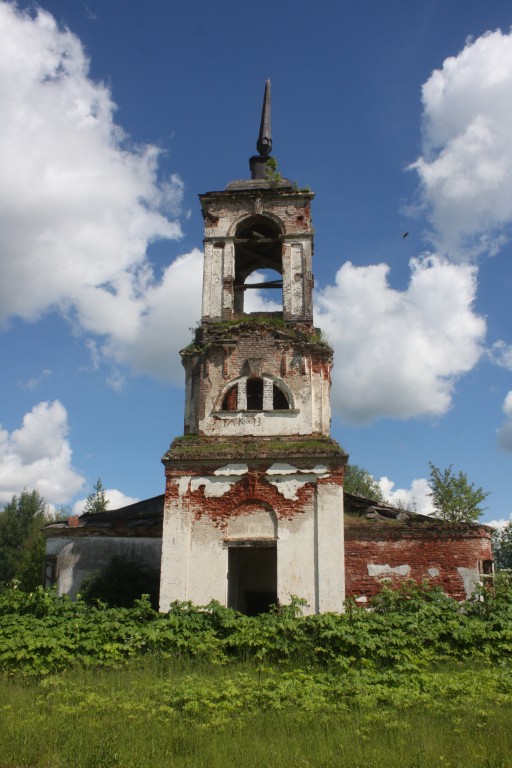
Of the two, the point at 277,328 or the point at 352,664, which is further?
the point at 277,328

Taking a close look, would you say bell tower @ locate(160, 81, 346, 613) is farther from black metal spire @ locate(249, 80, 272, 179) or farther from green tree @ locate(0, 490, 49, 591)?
green tree @ locate(0, 490, 49, 591)

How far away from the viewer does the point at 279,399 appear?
45.2 feet

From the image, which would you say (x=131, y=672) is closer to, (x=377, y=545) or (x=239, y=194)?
(x=377, y=545)

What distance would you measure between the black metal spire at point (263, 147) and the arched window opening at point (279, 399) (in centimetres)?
649

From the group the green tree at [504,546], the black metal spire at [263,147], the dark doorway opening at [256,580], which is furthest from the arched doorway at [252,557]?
the green tree at [504,546]

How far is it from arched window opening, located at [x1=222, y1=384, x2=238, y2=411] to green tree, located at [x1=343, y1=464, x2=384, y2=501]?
30.1m

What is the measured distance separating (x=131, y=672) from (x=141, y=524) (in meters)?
6.19

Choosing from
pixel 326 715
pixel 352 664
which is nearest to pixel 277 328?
pixel 352 664

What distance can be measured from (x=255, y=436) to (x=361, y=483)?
33.2 m

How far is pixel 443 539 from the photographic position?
13.0 m

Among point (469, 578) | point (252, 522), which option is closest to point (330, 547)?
point (252, 522)

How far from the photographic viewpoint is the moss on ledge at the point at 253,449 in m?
12.4

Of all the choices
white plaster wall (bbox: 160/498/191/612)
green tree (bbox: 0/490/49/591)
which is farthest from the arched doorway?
green tree (bbox: 0/490/49/591)

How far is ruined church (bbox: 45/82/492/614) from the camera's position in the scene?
1199cm
